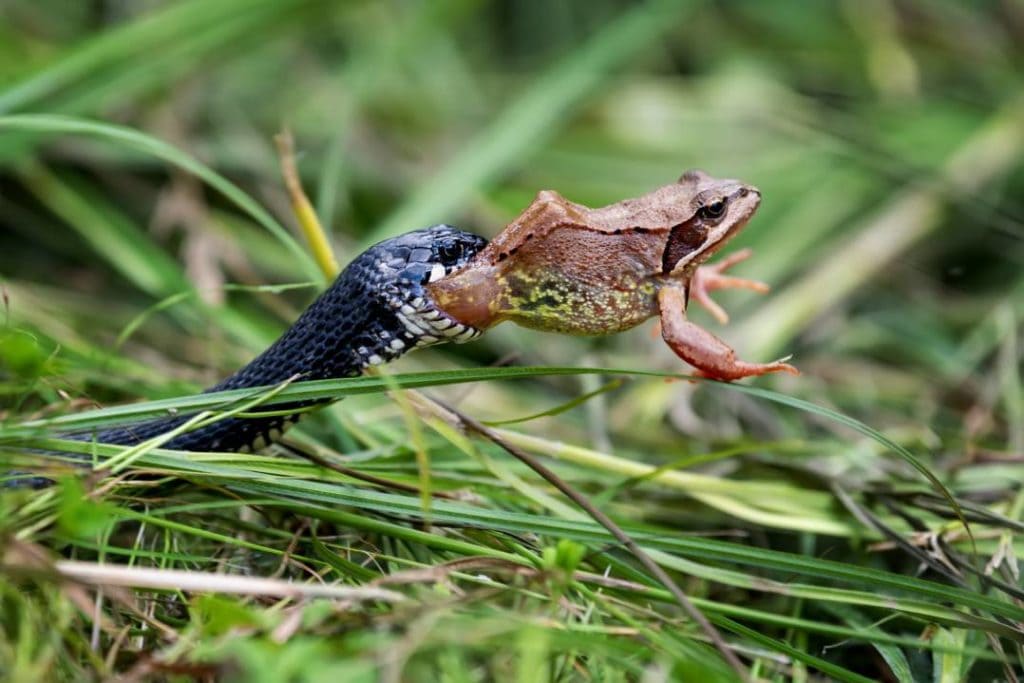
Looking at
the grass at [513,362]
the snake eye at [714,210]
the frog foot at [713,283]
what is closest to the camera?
the grass at [513,362]

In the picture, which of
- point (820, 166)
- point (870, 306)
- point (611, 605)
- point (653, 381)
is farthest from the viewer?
point (820, 166)

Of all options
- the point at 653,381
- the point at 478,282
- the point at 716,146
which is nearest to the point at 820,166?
the point at 716,146

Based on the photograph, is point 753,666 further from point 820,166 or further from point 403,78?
point 403,78

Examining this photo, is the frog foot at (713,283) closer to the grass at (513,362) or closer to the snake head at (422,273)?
the grass at (513,362)

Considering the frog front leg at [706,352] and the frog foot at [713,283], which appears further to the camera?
the frog foot at [713,283]

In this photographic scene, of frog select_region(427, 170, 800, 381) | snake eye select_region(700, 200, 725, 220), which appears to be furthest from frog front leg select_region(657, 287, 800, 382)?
snake eye select_region(700, 200, 725, 220)

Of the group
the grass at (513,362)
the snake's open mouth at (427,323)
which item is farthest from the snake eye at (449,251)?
the grass at (513,362)

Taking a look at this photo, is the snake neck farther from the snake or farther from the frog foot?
the frog foot
